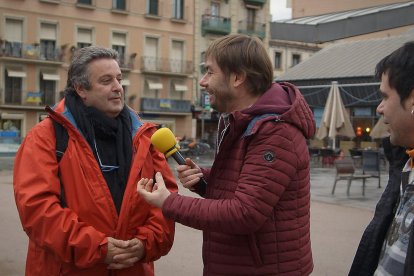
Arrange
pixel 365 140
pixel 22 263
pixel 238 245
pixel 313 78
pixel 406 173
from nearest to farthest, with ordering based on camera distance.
→ pixel 406 173 < pixel 238 245 < pixel 22 263 < pixel 313 78 < pixel 365 140

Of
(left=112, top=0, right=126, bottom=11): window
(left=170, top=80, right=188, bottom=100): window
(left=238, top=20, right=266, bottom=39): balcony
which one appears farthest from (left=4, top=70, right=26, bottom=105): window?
(left=238, top=20, right=266, bottom=39): balcony

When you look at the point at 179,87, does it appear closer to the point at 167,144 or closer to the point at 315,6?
the point at 315,6

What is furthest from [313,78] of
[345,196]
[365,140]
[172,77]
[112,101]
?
[172,77]

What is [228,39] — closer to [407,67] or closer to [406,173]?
[407,67]

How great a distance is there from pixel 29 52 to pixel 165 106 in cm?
907

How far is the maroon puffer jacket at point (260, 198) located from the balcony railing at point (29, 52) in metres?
29.8

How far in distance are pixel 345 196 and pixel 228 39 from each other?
9.04 meters

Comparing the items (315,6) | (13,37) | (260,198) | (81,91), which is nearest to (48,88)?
(13,37)

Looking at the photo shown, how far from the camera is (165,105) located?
113 feet

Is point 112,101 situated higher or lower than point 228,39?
lower

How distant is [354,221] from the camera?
25.8ft

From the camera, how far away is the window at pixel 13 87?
2964 centimetres

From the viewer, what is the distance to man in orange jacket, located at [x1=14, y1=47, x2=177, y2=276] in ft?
7.31

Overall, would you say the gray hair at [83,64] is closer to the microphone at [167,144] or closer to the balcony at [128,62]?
the microphone at [167,144]
